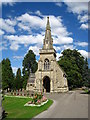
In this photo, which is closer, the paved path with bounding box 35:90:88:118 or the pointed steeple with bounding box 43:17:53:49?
the paved path with bounding box 35:90:88:118

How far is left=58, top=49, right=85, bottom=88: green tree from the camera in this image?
50.0 m

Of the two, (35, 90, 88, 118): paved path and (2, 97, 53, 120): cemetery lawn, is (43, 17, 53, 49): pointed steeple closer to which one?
(35, 90, 88, 118): paved path

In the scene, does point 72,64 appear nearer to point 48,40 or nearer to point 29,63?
point 48,40

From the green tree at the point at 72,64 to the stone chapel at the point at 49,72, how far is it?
18.0ft

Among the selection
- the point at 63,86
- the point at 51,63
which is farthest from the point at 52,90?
the point at 51,63

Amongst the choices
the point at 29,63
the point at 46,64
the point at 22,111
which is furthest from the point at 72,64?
the point at 22,111

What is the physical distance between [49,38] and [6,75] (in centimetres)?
1672

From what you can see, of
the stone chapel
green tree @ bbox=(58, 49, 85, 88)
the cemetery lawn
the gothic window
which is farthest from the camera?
green tree @ bbox=(58, 49, 85, 88)

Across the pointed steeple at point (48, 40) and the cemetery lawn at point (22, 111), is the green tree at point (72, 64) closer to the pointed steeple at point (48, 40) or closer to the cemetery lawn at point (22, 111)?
the pointed steeple at point (48, 40)

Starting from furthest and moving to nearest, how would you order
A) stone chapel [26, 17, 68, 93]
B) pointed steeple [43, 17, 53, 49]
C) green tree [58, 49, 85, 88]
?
1. green tree [58, 49, 85, 88]
2. pointed steeple [43, 17, 53, 49]
3. stone chapel [26, 17, 68, 93]

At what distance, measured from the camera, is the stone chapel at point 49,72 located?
43.7 meters

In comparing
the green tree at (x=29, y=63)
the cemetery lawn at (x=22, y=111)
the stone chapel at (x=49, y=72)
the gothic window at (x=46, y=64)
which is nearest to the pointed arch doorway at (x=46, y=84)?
the stone chapel at (x=49, y=72)

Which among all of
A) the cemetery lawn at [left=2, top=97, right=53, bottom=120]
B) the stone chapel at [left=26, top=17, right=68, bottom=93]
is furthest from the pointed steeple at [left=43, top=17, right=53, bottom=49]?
the cemetery lawn at [left=2, top=97, right=53, bottom=120]

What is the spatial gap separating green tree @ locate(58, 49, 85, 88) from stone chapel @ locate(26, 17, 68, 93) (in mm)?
5486
